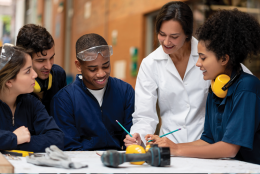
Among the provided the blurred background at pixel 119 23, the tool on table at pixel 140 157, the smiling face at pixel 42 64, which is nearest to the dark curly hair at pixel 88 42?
the smiling face at pixel 42 64

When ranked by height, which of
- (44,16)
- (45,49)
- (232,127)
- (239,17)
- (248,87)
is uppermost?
(44,16)

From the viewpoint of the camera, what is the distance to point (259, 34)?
61.1 inches

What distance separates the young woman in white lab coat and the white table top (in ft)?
1.95

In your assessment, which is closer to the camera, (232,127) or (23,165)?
(23,165)

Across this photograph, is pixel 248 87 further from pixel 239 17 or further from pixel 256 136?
pixel 239 17

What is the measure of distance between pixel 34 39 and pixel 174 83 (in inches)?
40.0

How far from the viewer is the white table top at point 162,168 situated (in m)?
1.08

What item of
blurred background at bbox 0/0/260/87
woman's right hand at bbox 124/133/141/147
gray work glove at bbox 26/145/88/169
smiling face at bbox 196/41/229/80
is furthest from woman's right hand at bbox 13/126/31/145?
blurred background at bbox 0/0/260/87

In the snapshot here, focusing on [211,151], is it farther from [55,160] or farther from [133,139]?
[55,160]

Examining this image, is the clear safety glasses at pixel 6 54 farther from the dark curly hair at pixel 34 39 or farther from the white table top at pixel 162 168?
the white table top at pixel 162 168

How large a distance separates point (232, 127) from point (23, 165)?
37.1 inches

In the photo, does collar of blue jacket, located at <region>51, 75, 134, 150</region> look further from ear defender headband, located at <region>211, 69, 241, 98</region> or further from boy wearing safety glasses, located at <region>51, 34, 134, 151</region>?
ear defender headband, located at <region>211, 69, 241, 98</region>

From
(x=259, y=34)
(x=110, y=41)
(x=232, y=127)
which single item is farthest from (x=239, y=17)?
(x=110, y=41)

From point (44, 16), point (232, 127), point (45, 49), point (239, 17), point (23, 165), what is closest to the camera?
point (23, 165)
